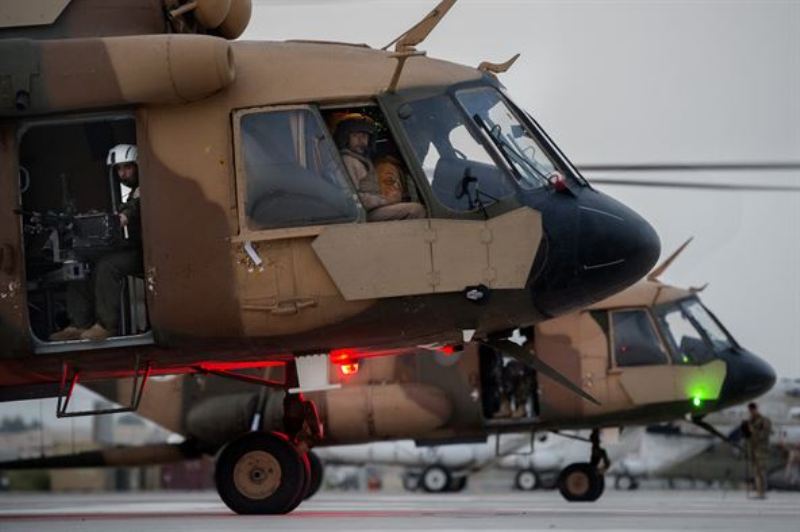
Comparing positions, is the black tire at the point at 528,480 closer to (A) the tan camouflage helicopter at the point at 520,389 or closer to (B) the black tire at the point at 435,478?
(B) the black tire at the point at 435,478

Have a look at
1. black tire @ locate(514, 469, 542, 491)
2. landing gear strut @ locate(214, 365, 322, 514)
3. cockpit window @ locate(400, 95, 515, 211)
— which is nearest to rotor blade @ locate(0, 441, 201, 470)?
landing gear strut @ locate(214, 365, 322, 514)

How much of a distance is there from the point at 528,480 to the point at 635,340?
14.4 metres

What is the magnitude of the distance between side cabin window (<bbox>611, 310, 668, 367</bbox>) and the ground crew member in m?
4.80

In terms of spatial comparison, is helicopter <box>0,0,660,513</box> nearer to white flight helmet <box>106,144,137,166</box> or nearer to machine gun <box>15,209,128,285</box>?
machine gun <box>15,209,128,285</box>

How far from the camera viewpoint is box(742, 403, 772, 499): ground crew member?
2292cm

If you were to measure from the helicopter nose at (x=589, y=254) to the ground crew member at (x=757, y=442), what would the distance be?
12.0 meters

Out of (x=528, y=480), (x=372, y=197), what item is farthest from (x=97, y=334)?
(x=528, y=480)

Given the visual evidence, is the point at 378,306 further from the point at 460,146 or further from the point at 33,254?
the point at 33,254

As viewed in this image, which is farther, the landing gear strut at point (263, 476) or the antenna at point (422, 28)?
the landing gear strut at point (263, 476)

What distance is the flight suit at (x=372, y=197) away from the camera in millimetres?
11133

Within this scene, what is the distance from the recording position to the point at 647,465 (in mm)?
33594

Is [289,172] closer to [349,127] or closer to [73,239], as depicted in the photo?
[349,127]

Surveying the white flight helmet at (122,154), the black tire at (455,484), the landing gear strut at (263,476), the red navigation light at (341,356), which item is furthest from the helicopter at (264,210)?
the black tire at (455,484)

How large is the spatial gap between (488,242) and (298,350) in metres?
1.64
